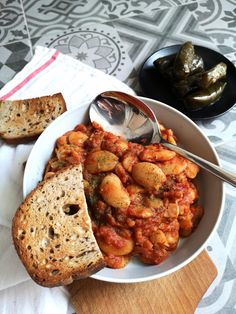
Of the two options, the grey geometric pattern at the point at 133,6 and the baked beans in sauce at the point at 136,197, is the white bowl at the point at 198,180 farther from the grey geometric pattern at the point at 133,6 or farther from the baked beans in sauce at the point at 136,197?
the grey geometric pattern at the point at 133,6

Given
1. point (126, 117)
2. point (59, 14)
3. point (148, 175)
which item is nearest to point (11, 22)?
point (59, 14)

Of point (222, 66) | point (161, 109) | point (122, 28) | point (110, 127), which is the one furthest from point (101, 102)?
point (122, 28)

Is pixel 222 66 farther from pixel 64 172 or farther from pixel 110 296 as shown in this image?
pixel 110 296

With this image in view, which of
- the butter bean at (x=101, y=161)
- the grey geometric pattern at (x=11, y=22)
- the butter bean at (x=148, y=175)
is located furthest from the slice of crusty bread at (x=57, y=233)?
the grey geometric pattern at (x=11, y=22)

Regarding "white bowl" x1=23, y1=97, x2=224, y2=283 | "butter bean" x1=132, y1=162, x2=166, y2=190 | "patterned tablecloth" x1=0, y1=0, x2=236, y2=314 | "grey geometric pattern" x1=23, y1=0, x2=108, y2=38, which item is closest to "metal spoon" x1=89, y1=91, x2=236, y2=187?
"white bowl" x1=23, y1=97, x2=224, y2=283

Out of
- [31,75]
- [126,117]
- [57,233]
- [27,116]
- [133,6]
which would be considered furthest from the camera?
[133,6]

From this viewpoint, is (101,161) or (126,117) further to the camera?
(126,117)

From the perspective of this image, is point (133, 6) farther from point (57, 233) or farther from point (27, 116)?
point (57, 233)
